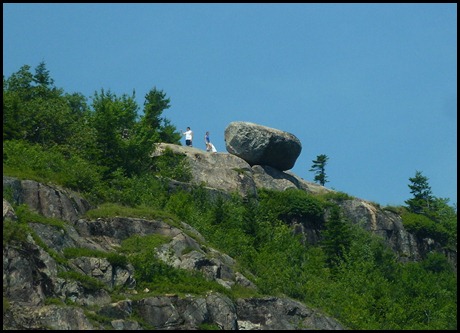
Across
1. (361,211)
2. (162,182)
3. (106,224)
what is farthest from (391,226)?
(106,224)

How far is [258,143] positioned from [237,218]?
13896 mm

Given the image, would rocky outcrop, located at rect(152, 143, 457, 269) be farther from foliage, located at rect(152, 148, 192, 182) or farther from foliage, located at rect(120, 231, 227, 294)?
foliage, located at rect(120, 231, 227, 294)

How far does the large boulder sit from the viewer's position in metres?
90.2

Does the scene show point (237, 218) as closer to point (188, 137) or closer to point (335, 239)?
point (335, 239)

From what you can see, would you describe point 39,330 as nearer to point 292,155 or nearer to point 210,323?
point 210,323

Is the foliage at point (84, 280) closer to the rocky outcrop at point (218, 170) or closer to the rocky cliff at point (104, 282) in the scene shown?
the rocky cliff at point (104, 282)

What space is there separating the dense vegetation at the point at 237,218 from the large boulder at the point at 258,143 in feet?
14.5

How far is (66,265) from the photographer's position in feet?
194

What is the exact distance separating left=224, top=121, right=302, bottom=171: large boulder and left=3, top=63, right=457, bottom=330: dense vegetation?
441 cm

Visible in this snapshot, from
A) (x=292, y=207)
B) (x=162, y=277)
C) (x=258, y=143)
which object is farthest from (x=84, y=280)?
(x=258, y=143)

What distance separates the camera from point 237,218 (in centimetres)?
7731

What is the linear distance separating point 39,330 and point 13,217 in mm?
8508

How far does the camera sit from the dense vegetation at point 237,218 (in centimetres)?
6775

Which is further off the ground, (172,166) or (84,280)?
(172,166)
